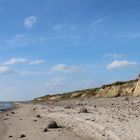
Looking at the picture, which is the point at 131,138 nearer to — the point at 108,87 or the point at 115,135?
the point at 115,135

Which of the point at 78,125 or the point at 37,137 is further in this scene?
the point at 78,125

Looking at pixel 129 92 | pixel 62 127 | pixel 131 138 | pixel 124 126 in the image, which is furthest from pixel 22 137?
pixel 129 92

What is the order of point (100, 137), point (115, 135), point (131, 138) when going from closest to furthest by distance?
point (131, 138), point (115, 135), point (100, 137)

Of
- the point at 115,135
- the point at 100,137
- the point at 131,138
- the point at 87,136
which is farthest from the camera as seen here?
the point at 87,136

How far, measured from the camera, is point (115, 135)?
16.4 m

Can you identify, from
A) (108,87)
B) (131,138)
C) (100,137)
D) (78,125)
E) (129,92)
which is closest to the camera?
(131,138)

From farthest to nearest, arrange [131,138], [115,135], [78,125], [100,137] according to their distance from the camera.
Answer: [78,125]
[100,137]
[115,135]
[131,138]

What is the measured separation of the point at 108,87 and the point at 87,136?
57638 millimetres

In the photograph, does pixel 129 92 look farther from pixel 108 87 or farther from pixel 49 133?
pixel 49 133

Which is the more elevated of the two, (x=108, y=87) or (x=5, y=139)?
(x=108, y=87)

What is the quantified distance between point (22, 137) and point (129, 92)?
42.7 metres

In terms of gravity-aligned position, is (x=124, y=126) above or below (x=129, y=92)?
below

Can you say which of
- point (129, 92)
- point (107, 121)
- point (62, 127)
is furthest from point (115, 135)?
point (129, 92)

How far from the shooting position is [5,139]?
20.7 meters
